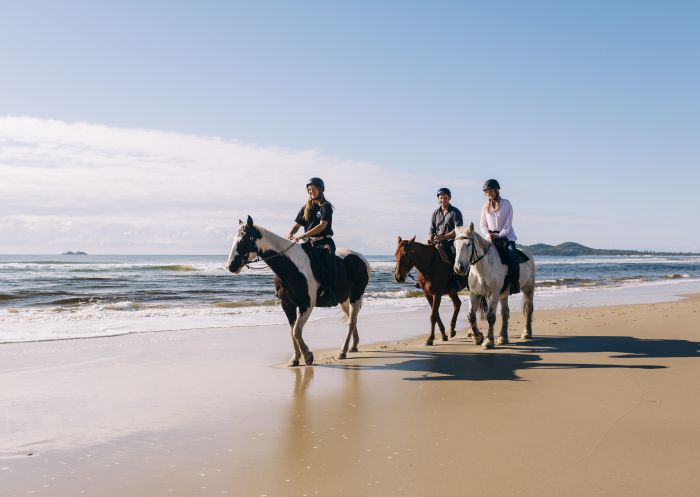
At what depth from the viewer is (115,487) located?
3553 millimetres

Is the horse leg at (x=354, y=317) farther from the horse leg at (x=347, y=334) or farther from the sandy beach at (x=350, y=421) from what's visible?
the sandy beach at (x=350, y=421)

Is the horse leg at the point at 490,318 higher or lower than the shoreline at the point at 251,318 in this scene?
higher

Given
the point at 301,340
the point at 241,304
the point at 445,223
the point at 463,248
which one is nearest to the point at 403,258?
the point at 463,248

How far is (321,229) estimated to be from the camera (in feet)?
26.6

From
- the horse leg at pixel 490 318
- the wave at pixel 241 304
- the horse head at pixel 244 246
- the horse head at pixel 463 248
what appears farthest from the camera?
the wave at pixel 241 304

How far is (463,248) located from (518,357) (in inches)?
67.2

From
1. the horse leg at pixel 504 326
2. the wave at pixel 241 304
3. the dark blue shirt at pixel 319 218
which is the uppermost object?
the dark blue shirt at pixel 319 218

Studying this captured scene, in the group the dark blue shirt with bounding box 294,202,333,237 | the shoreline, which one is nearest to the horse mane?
the dark blue shirt with bounding box 294,202,333,237

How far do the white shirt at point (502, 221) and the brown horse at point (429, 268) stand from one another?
0.90 metres

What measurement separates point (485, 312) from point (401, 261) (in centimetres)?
154

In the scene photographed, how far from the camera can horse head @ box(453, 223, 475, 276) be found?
8.71 meters

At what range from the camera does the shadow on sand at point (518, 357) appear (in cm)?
721

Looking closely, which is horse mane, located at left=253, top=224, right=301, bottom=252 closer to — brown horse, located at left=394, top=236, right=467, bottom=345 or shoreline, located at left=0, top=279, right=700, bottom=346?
brown horse, located at left=394, top=236, right=467, bottom=345

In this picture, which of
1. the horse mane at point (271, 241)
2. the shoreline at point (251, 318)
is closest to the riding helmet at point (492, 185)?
the horse mane at point (271, 241)
